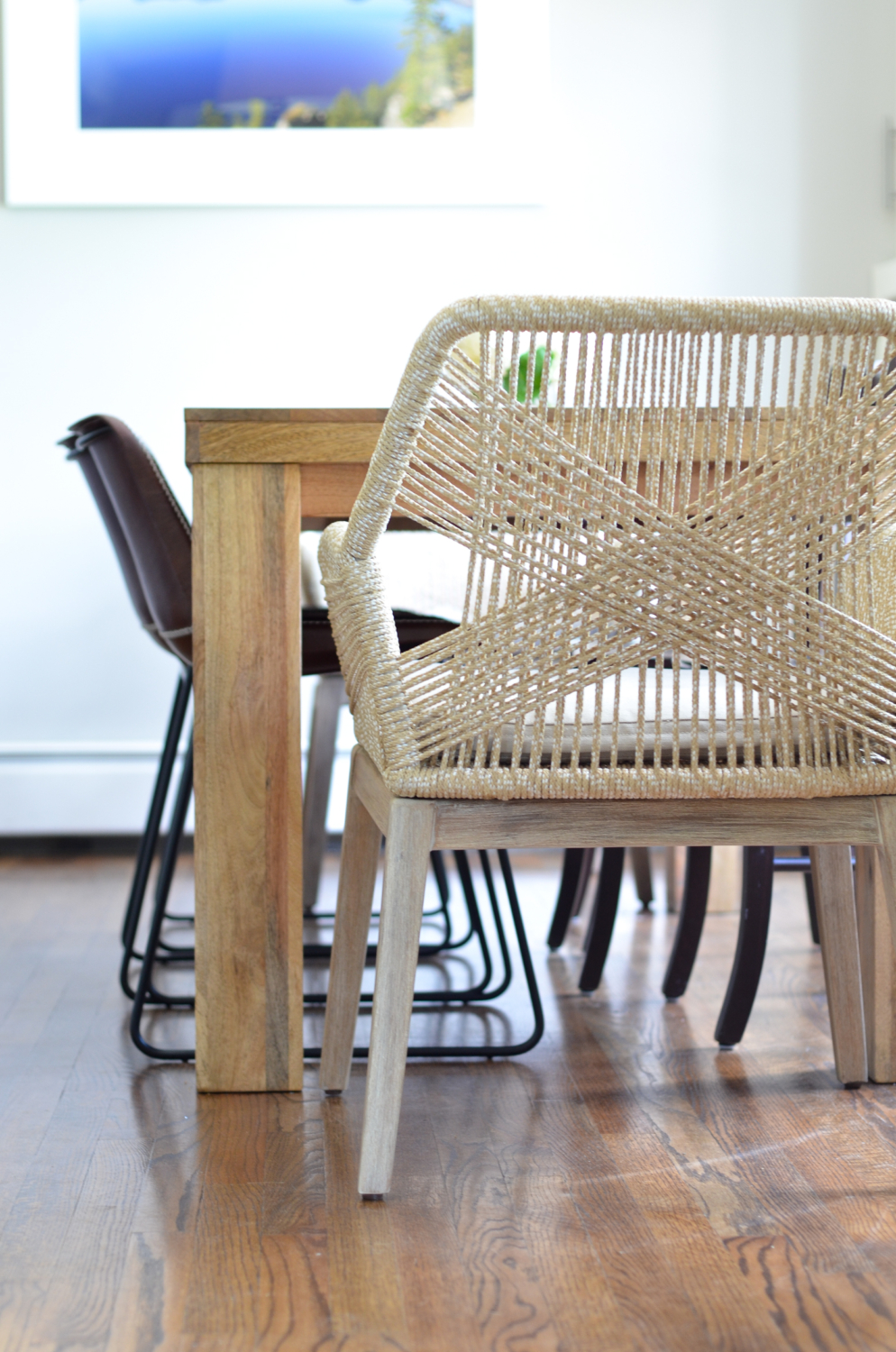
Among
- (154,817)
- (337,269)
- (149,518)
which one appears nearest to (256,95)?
(337,269)

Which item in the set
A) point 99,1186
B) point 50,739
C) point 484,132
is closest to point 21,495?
point 50,739

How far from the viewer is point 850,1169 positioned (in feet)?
3.72

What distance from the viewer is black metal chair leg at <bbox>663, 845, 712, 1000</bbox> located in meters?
1.62

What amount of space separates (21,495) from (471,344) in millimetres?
1389

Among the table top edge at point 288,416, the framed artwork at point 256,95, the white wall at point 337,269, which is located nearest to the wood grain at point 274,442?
the table top edge at point 288,416

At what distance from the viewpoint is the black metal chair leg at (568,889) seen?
1890 mm

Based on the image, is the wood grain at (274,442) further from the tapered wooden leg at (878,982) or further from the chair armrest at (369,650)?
the tapered wooden leg at (878,982)

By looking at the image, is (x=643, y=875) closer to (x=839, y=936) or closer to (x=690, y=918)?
(x=690, y=918)

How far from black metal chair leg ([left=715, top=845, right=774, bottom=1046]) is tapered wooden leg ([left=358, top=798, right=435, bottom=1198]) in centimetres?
57

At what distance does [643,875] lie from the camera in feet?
7.46

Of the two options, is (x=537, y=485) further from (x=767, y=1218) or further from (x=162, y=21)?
(x=162, y=21)

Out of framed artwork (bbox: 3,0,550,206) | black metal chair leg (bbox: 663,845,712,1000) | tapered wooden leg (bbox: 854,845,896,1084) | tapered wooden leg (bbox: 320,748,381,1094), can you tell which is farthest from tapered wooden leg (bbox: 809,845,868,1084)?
framed artwork (bbox: 3,0,550,206)

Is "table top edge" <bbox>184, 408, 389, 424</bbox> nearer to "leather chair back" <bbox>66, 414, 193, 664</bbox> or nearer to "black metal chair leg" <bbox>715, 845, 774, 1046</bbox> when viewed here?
"leather chair back" <bbox>66, 414, 193, 664</bbox>

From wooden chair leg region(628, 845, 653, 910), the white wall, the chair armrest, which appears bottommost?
wooden chair leg region(628, 845, 653, 910)
